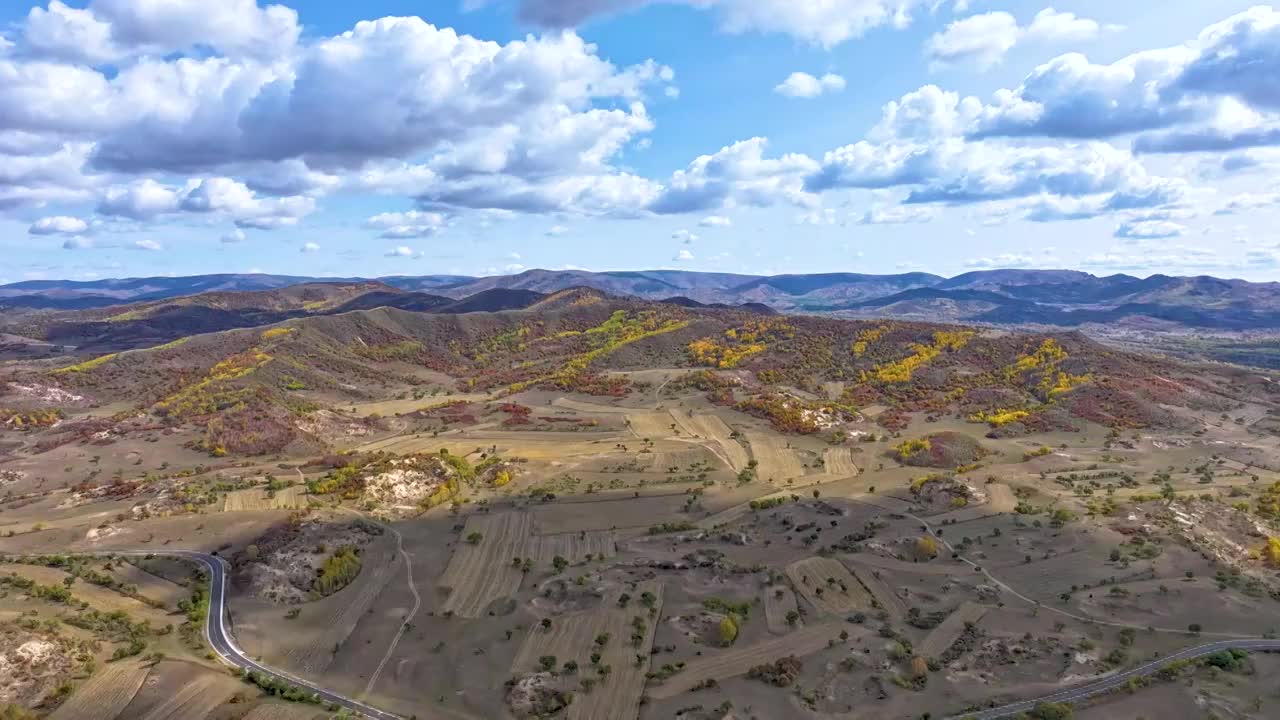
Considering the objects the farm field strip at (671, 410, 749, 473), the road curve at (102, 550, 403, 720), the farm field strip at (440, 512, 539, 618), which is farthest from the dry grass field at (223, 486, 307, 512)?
the farm field strip at (671, 410, 749, 473)

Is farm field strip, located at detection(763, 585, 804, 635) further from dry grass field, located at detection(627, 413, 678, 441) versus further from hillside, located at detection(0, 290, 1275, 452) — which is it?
hillside, located at detection(0, 290, 1275, 452)

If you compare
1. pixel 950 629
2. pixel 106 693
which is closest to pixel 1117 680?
pixel 950 629

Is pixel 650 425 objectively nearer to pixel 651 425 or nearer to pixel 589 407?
pixel 651 425

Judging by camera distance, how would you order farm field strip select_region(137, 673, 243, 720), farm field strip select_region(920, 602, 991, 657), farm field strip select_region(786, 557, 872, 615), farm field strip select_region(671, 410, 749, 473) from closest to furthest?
farm field strip select_region(137, 673, 243, 720) → farm field strip select_region(920, 602, 991, 657) → farm field strip select_region(786, 557, 872, 615) → farm field strip select_region(671, 410, 749, 473)

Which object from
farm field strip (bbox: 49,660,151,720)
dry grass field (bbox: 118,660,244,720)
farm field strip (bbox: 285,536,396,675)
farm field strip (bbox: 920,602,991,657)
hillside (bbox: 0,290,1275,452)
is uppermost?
hillside (bbox: 0,290,1275,452)

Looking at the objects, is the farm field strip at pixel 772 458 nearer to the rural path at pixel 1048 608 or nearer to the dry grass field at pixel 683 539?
the dry grass field at pixel 683 539

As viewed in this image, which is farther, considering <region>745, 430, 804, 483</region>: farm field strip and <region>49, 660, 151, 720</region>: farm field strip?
<region>745, 430, 804, 483</region>: farm field strip

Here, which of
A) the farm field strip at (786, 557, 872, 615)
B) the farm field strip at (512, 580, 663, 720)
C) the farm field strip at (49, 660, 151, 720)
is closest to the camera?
the farm field strip at (49, 660, 151, 720)

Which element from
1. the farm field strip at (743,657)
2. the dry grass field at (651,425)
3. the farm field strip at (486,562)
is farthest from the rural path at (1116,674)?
the dry grass field at (651,425)
